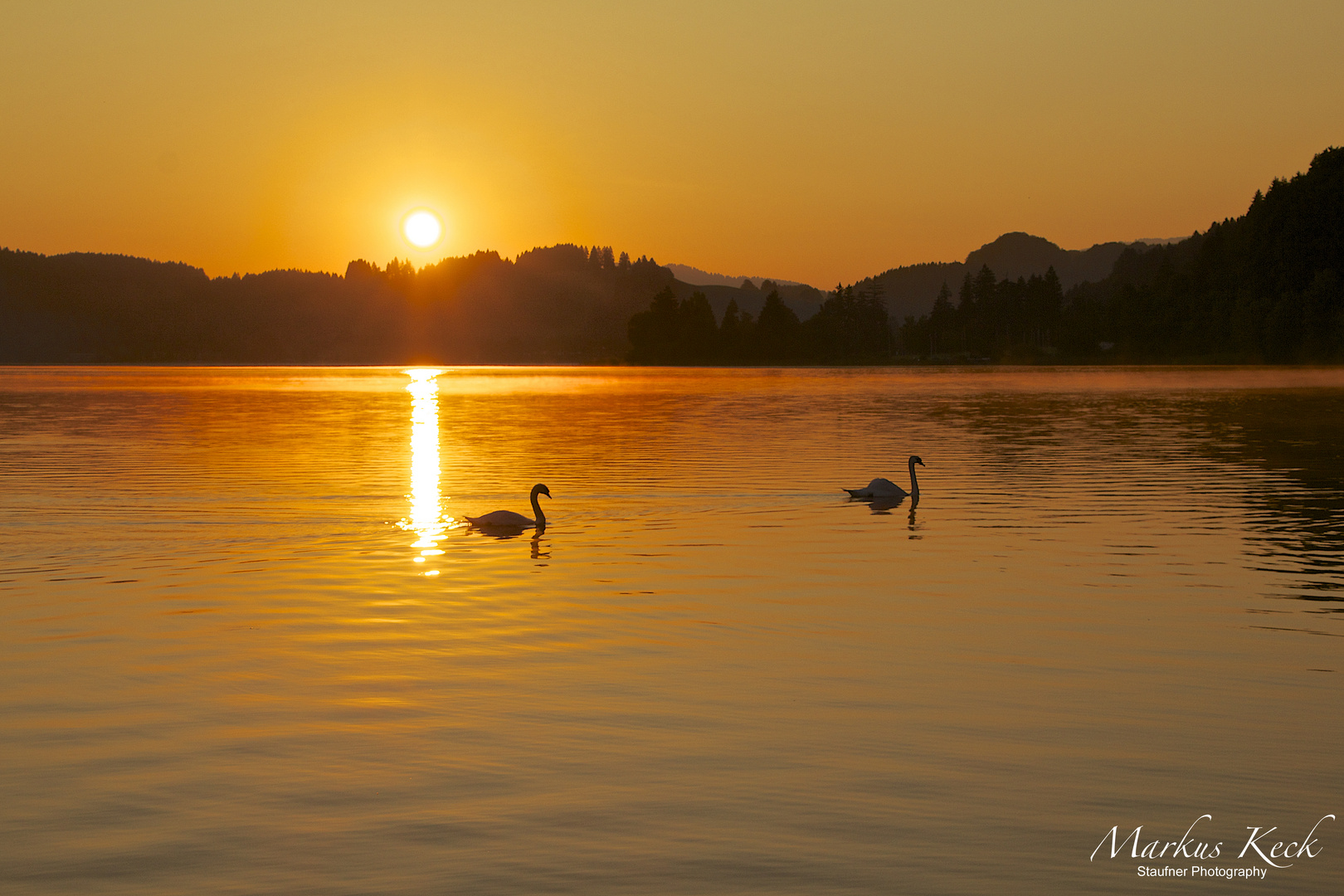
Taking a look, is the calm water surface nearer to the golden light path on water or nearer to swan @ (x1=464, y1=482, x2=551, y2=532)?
the golden light path on water

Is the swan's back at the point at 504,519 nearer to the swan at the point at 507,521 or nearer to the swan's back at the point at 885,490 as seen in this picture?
the swan at the point at 507,521

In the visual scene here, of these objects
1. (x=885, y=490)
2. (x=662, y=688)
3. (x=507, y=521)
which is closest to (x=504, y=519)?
(x=507, y=521)

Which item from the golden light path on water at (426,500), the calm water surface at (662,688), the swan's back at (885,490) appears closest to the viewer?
the calm water surface at (662,688)

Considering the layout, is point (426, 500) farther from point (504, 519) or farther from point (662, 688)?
point (662, 688)

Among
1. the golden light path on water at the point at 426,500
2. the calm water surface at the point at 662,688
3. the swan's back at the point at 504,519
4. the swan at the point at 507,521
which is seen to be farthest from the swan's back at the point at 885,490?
the golden light path on water at the point at 426,500

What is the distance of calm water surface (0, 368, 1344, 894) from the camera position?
342 inches

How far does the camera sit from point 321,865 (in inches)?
331

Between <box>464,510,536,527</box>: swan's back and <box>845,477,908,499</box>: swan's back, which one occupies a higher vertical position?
<box>845,477,908,499</box>: swan's back

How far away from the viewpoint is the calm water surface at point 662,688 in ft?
28.5

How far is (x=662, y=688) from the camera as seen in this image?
12.9 m

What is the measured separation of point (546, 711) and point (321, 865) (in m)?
3.75

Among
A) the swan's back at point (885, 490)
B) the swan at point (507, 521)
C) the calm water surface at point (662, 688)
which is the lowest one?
Result: the calm water surface at point (662, 688)

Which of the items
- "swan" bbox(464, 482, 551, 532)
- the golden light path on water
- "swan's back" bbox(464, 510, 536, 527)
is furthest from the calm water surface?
"swan's back" bbox(464, 510, 536, 527)

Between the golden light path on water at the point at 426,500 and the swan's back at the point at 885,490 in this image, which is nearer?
the golden light path on water at the point at 426,500
